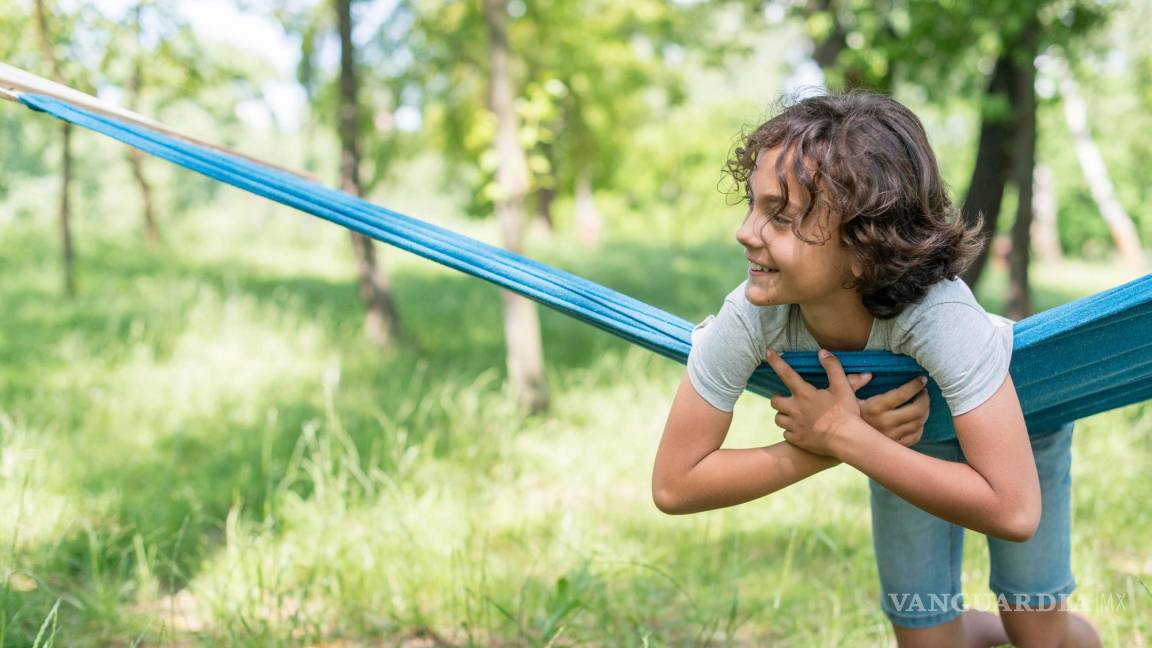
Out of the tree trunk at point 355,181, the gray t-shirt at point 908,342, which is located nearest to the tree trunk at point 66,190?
the tree trunk at point 355,181

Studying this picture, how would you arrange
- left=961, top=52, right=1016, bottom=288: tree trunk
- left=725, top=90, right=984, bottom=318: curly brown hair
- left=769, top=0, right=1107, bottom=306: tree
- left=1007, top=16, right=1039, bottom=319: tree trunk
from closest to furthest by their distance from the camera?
left=725, top=90, right=984, bottom=318: curly brown hair
left=769, top=0, right=1107, bottom=306: tree
left=1007, top=16, right=1039, bottom=319: tree trunk
left=961, top=52, right=1016, bottom=288: tree trunk

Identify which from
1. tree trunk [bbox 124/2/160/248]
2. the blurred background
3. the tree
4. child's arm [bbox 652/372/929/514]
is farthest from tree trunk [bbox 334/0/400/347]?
child's arm [bbox 652/372/929/514]

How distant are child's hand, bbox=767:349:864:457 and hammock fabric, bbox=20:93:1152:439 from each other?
4 centimetres

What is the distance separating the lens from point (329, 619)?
7.72 feet

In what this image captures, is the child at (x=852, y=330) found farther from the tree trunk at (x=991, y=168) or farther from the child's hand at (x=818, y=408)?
the tree trunk at (x=991, y=168)

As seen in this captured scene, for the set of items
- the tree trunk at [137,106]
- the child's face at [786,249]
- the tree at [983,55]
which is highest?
the tree trunk at [137,106]

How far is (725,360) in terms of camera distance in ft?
4.79

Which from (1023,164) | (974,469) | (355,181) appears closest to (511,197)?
(355,181)

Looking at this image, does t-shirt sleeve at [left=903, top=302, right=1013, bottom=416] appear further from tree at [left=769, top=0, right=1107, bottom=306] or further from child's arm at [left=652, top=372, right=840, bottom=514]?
tree at [left=769, top=0, right=1107, bottom=306]

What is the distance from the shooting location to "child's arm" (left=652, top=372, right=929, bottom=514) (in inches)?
57.2

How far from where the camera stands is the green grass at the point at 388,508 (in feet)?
7.57

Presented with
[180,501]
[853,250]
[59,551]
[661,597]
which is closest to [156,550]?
[59,551]

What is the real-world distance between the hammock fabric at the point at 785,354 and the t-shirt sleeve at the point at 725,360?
0.27 ft

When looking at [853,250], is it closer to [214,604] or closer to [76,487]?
[214,604]
